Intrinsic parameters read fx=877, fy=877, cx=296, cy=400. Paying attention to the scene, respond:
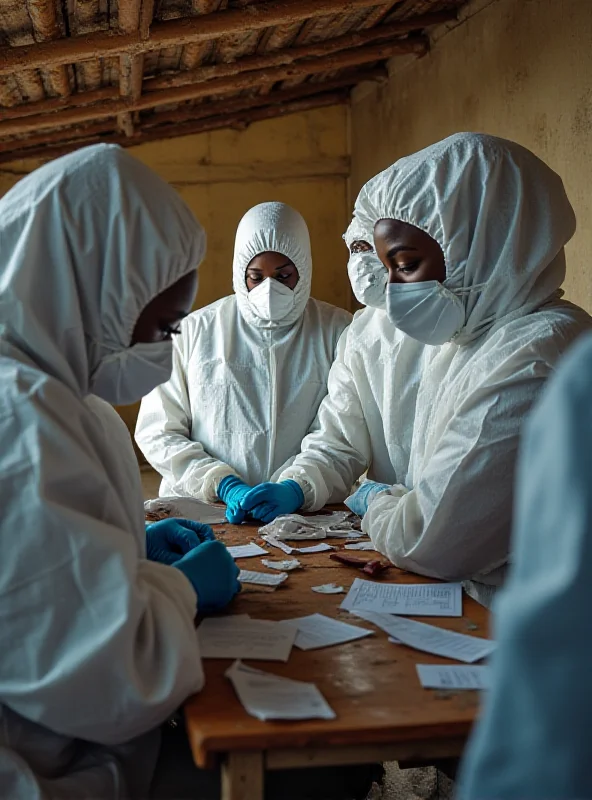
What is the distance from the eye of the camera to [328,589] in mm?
2141

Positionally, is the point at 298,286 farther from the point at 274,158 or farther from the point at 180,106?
the point at 274,158

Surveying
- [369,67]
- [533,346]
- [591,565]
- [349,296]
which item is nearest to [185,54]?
[369,67]

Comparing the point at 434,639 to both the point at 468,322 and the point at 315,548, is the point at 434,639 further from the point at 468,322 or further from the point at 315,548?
the point at 468,322

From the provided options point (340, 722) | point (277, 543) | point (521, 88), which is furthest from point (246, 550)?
point (521, 88)

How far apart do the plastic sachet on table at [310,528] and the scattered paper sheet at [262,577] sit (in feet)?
1.31

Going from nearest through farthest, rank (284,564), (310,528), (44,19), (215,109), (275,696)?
(275,696), (284,564), (310,528), (44,19), (215,109)

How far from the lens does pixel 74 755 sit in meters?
1.61

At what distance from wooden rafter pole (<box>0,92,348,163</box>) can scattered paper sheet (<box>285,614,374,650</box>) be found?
21.7ft

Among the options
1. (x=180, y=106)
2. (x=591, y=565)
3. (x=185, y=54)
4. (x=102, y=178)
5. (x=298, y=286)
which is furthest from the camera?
(x=180, y=106)

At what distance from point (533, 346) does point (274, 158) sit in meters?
6.91

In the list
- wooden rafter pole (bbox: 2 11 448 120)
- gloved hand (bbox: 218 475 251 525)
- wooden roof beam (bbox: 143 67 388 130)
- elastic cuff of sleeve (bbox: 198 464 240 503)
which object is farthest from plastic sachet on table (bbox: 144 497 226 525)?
wooden roof beam (bbox: 143 67 388 130)

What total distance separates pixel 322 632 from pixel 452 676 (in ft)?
1.07

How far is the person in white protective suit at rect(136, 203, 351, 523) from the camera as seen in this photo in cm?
371

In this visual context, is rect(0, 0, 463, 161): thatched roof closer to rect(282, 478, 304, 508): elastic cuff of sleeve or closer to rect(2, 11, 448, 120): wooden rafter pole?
rect(2, 11, 448, 120): wooden rafter pole
